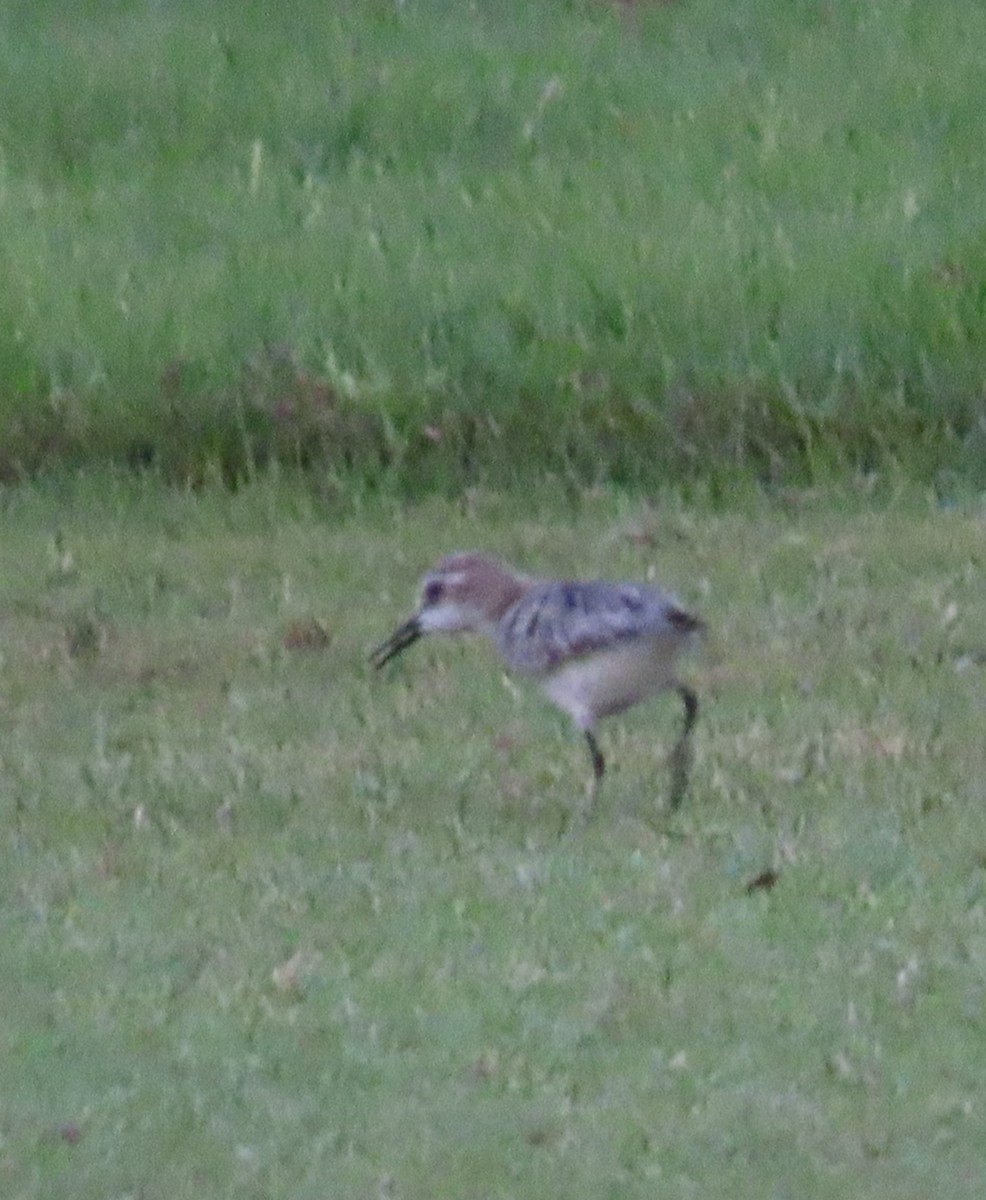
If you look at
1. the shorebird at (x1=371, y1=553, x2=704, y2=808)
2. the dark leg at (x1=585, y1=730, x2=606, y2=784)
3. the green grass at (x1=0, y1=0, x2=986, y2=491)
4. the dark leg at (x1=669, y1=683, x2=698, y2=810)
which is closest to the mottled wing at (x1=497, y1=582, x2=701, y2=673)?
the shorebird at (x1=371, y1=553, x2=704, y2=808)

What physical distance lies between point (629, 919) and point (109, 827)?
1755mm

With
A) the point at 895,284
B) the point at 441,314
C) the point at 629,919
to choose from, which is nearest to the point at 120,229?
the point at 441,314

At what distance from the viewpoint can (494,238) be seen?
1518 centimetres

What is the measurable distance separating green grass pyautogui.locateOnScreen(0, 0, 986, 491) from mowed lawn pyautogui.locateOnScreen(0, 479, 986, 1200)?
0.94 meters

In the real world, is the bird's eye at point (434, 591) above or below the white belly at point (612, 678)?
below

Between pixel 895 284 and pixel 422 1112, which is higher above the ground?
pixel 422 1112

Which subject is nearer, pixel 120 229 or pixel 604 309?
pixel 604 309

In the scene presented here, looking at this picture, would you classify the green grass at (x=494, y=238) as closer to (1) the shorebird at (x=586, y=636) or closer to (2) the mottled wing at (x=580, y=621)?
(1) the shorebird at (x=586, y=636)

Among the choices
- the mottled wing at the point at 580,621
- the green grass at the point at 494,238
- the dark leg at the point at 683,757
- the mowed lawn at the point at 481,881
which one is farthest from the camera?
the green grass at the point at 494,238

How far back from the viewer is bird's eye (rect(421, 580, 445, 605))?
9.78 meters

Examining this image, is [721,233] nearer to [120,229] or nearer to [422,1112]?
[120,229]

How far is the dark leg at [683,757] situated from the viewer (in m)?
9.09

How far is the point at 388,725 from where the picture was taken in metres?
10.2

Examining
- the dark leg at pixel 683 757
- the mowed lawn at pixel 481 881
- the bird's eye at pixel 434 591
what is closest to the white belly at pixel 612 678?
the dark leg at pixel 683 757
